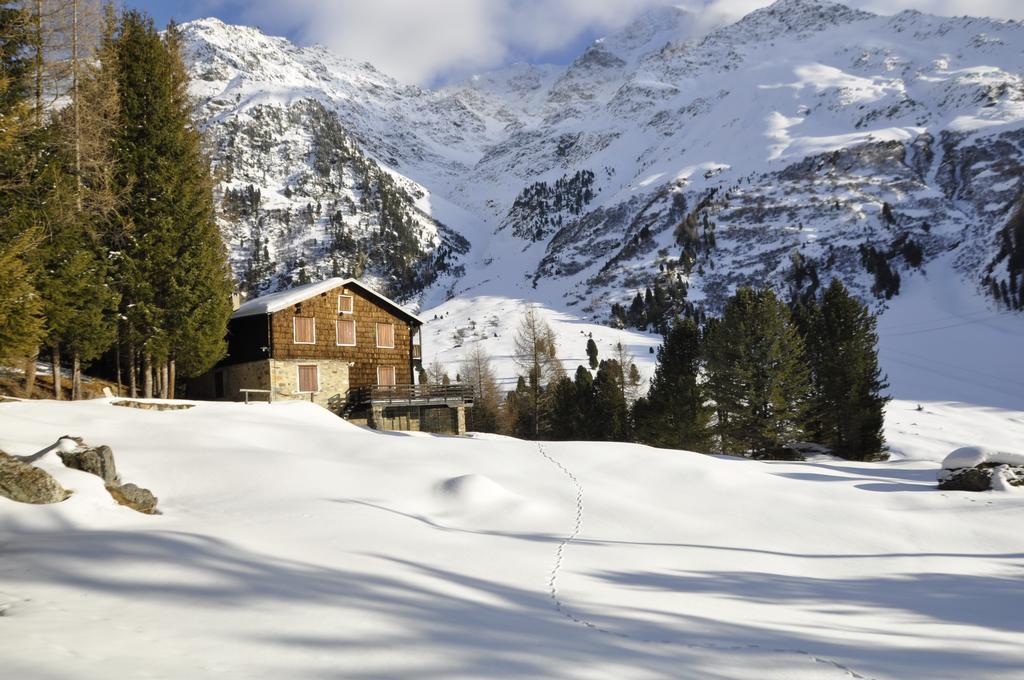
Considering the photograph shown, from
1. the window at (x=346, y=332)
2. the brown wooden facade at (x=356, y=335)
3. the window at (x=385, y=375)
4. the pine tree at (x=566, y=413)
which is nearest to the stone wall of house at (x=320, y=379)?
the brown wooden facade at (x=356, y=335)

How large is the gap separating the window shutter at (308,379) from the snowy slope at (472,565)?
12.3 m

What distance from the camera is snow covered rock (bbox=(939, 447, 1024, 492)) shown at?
16.5 meters

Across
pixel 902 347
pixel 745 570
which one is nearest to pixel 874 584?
pixel 745 570

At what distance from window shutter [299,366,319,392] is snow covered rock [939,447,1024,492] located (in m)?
25.6

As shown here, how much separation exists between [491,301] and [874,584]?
121428 millimetres

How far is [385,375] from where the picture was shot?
111ft

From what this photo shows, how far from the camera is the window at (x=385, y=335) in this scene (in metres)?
33.9

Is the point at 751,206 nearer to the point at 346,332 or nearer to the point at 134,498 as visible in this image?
the point at 346,332

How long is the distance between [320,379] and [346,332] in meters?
3.05

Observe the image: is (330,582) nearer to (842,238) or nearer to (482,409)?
(482,409)

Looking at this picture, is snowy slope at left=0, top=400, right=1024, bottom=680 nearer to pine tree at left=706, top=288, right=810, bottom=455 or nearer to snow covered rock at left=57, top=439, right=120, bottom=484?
snow covered rock at left=57, top=439, right=120, bottom=484

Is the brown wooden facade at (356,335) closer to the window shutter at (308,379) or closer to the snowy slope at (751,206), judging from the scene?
the window shutter at (308,379)

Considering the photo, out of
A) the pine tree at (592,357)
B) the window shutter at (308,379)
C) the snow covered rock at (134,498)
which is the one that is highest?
the pine tree at (592,357)

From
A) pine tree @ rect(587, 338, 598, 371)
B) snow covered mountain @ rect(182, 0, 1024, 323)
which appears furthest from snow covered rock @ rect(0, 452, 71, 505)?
snow covered mountain @ rect(182, 0, 1024, 323)
